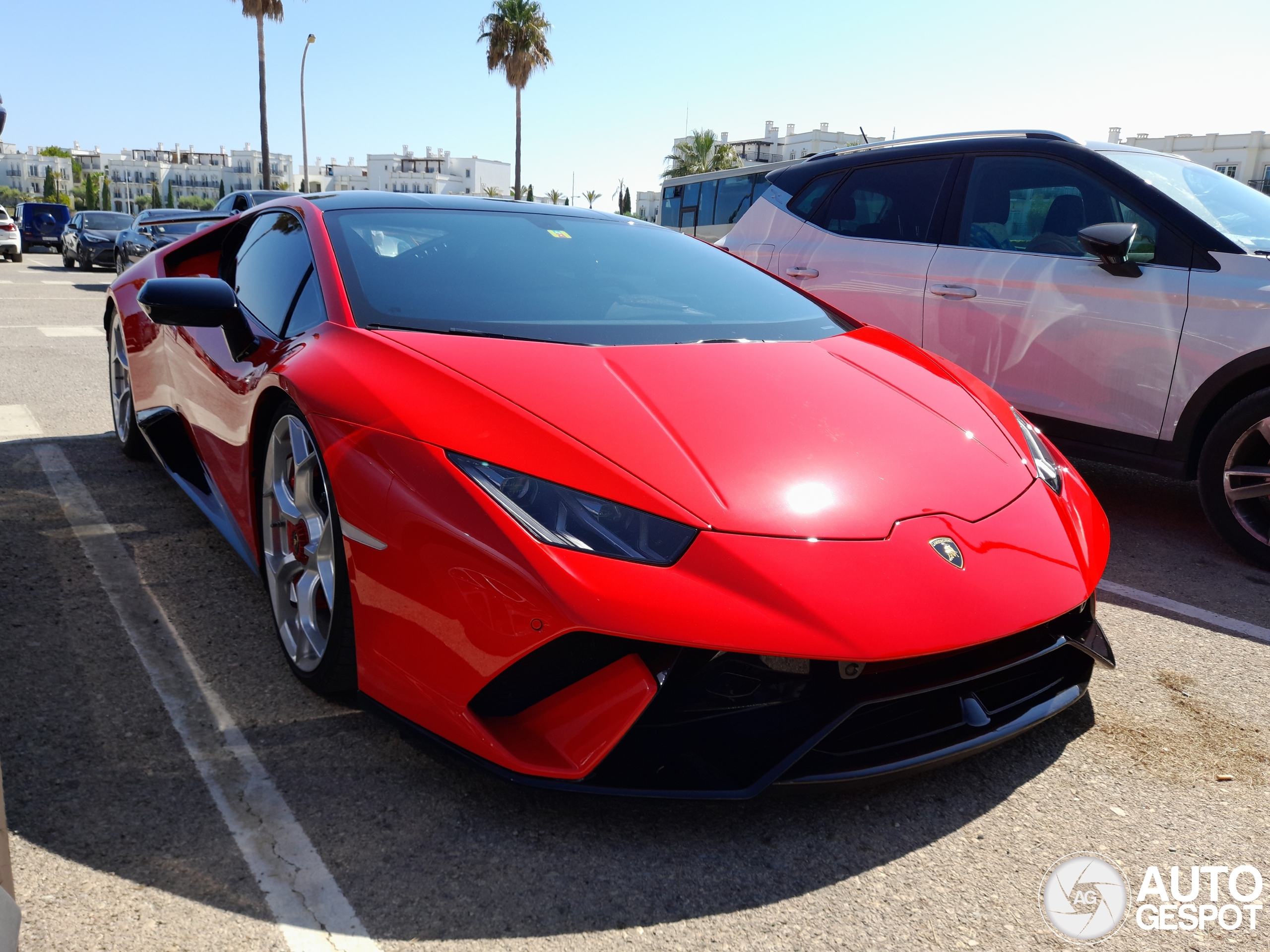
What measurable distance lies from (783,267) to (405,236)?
9.22 feet

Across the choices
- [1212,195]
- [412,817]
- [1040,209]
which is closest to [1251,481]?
[1212,195]

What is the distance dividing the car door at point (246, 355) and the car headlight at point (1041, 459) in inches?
71.1

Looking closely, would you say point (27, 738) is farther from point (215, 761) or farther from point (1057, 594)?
point (1057, 594)

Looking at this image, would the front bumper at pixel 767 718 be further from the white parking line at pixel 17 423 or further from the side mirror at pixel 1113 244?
the white parking line at pixel 17 423

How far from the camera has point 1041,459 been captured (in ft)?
8.03

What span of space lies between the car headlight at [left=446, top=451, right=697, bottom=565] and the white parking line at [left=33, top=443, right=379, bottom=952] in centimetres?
72

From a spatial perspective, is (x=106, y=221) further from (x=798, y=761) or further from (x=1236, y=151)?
(x=1236, y=151)

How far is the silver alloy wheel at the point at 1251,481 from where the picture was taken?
3.61 metres

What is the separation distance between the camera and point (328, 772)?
2.08 metres

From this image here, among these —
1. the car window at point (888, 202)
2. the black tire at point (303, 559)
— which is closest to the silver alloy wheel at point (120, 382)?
the black tire at point (303, 559)

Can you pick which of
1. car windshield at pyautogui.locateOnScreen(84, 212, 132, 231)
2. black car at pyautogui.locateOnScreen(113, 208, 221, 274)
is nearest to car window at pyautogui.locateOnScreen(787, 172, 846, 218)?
black car at pyautogui.locateOnScreen(113, 208, 221, 274)

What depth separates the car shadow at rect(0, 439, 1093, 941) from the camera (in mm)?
1721

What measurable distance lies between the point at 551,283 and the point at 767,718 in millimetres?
1509

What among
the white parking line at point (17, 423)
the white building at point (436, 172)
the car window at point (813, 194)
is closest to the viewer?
the white parking line at point (17, 423)
